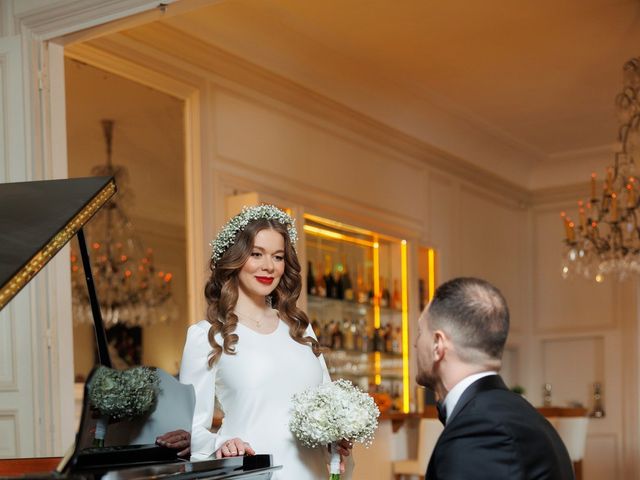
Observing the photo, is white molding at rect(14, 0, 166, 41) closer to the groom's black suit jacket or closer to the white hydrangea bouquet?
the white hydrangea bouquet

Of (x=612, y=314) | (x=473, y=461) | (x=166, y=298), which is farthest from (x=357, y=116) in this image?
(x=473, y=461)

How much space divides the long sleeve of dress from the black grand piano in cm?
28

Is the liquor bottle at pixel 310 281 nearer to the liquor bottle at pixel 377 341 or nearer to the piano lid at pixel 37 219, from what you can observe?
the liquor bottle at pixel 377 341

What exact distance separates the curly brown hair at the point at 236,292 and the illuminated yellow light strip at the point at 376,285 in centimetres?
444

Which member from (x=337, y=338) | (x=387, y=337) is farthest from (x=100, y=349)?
(x=387, y=337)

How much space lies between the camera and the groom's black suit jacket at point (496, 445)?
6.53 ft

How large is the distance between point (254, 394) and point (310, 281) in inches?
159

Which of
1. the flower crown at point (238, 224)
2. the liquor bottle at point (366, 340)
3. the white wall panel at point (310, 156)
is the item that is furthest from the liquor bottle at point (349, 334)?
the flower crown at point (238, 224)

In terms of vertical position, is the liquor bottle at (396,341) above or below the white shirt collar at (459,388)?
below

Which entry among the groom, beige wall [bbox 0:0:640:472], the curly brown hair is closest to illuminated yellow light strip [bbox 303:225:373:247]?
beige wall [bbox 0:0:640:472]

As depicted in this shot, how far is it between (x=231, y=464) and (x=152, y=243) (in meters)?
5.16

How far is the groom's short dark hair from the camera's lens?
214 cm

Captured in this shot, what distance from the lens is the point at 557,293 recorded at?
10.5m

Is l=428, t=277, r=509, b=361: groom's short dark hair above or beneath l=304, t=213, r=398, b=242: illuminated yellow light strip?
beneath
